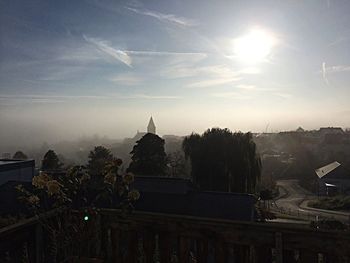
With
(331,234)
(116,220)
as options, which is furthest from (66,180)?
(331,234)

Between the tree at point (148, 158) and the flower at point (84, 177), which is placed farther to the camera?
the tree at point (148, 158)

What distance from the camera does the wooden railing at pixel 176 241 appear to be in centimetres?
188

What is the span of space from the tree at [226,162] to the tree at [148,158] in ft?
11.8

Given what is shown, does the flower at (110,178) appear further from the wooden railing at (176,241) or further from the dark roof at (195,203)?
the dark roof at (195,203)

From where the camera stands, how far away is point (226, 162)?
1614cm

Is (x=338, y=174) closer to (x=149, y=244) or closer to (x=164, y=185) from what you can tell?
(x=164, y=185)

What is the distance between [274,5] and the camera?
5215 mm

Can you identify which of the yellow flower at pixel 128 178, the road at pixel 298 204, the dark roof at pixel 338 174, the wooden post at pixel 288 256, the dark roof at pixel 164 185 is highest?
the yellow flower at pixel 128 178

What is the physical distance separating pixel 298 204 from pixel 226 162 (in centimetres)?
1121

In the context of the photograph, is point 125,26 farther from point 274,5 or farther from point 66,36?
point 274,5

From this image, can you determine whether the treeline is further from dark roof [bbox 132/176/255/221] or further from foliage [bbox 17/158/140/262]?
foliage [bbox 17/158/140/262]

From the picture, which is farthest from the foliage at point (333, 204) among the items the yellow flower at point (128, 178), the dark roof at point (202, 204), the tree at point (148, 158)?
the yellow flower at point (128, 178)

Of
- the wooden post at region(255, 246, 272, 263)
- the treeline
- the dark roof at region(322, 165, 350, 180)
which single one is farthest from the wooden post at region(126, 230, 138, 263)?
the dark roof at region(322, 165, 350, 180)

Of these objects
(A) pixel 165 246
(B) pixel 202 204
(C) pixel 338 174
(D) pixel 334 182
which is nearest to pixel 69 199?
(A) pixel 165 246
